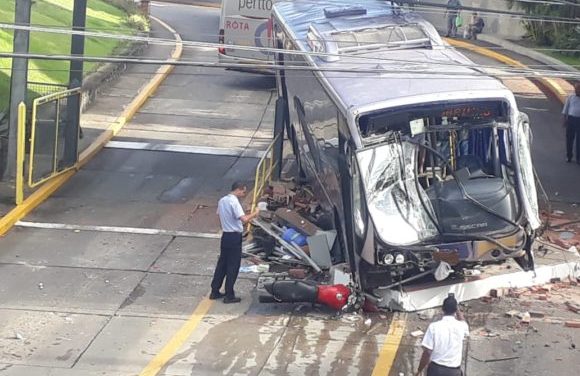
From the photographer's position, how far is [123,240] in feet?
62.0

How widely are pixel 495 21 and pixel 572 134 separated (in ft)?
64.1

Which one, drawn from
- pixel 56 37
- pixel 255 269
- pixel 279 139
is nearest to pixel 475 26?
pixel 56 37

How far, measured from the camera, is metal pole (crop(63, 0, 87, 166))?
22484 millimetres

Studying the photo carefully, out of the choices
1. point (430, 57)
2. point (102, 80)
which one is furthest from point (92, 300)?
point (102, 80)

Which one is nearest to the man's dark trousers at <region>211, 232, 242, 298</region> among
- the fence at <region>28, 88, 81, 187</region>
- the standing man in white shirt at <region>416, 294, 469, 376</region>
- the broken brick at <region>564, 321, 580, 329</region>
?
the broken brick at <region>564, 321, 580, 329</region>

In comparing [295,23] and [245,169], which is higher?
[295,23]

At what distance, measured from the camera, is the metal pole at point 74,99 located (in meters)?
22.5

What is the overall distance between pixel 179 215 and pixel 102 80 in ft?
37.9

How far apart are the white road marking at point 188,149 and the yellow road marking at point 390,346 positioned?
10572mm

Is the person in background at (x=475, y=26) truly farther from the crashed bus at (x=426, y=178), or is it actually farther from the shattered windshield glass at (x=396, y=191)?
the shattered windshield glass at (x=396, y=191)

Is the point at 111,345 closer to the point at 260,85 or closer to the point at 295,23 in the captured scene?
the point at 295,23

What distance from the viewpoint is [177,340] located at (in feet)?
46.9

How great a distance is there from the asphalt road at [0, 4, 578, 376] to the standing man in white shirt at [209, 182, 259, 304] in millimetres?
344

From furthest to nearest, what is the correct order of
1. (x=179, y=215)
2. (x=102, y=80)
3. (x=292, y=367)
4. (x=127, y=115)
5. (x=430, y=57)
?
(x=102, y=80) < (x=127, y=115) < (x=179, y=215) < (x=430, y=57) < (x=292, y=367)
